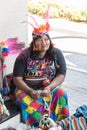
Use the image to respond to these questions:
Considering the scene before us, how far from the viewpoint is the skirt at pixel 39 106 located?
220 centimetres

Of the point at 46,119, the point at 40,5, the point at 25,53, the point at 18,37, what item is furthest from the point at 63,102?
the point at 40,5

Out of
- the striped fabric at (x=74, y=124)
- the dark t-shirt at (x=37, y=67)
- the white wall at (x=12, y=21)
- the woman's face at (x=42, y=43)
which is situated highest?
the white wall at (x=12, y=21)

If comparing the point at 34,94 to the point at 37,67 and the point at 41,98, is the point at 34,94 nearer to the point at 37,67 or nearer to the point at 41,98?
the point at 41,98

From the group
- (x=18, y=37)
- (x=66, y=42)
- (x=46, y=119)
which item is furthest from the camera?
(x=66, y=42)

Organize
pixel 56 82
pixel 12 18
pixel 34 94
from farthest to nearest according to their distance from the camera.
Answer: pixel 12 18 < pixel 56 82 < pixel 34 94

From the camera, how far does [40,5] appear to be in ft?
20.3

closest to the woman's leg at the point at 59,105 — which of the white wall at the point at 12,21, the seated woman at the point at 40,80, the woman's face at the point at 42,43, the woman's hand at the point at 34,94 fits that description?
the seated woman at the point at 40,80

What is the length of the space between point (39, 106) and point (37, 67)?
34cm

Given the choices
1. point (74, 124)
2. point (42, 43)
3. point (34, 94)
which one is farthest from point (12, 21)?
point (74, 124)

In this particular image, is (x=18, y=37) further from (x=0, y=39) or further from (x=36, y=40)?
(x=36, y=40)

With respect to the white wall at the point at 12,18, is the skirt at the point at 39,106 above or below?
below

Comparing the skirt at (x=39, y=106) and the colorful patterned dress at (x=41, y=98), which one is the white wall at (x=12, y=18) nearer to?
the colorful patterned dress at (x=41, y=98)

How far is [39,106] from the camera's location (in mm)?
2217

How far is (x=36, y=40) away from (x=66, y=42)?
2943 mm
